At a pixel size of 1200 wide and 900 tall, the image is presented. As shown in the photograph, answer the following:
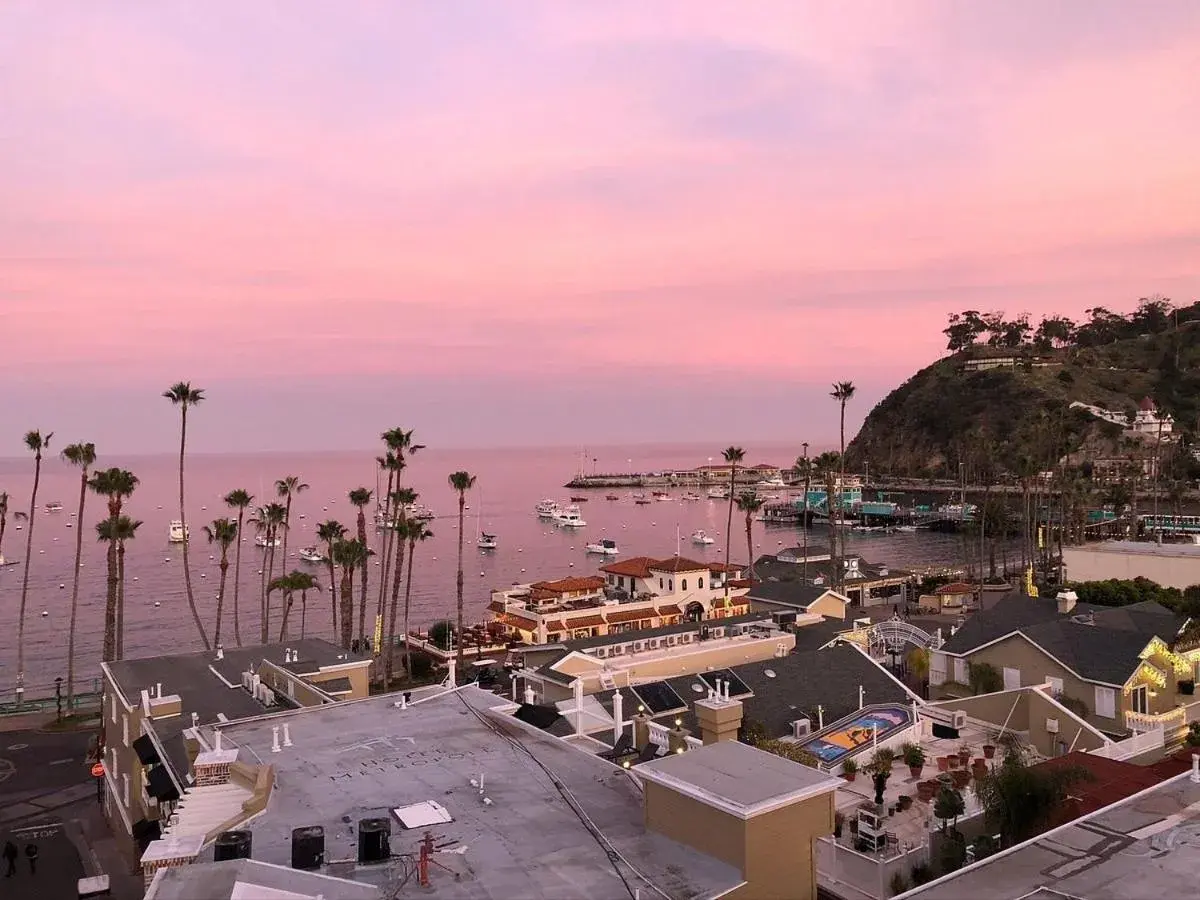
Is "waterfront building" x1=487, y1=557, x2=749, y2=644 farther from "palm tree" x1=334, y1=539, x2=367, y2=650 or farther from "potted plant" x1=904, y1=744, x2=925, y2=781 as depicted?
"potted plant" x1=904, y1=744, x2=925, y2=781

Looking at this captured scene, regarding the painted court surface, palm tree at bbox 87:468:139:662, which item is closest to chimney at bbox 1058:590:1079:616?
the painted court surface

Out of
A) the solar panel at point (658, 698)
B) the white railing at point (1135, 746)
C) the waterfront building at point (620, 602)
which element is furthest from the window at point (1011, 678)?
the waterfront building at point (620, 602)

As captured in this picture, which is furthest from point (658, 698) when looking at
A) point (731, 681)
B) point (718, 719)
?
point (718, 719)

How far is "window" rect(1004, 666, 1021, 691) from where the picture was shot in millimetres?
31891

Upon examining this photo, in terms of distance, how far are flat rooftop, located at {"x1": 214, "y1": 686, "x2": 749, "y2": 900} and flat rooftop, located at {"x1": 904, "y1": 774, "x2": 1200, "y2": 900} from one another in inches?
146

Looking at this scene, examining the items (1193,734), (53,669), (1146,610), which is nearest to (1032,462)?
(1146,610)

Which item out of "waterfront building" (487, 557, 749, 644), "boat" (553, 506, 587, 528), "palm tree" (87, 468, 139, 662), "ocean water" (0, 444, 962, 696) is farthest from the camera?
"boat" (553, 506, 587, 528)

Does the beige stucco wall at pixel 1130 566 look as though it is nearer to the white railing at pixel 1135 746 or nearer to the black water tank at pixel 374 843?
the white railing at pixel 1135 746

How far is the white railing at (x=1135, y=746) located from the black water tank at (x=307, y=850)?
21.2 m

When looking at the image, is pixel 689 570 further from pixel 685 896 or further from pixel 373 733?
pixel 685 896

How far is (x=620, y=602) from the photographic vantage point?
207ft

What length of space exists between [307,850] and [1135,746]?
23954 mm

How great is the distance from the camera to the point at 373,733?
710 inches

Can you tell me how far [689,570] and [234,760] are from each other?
167 feet
